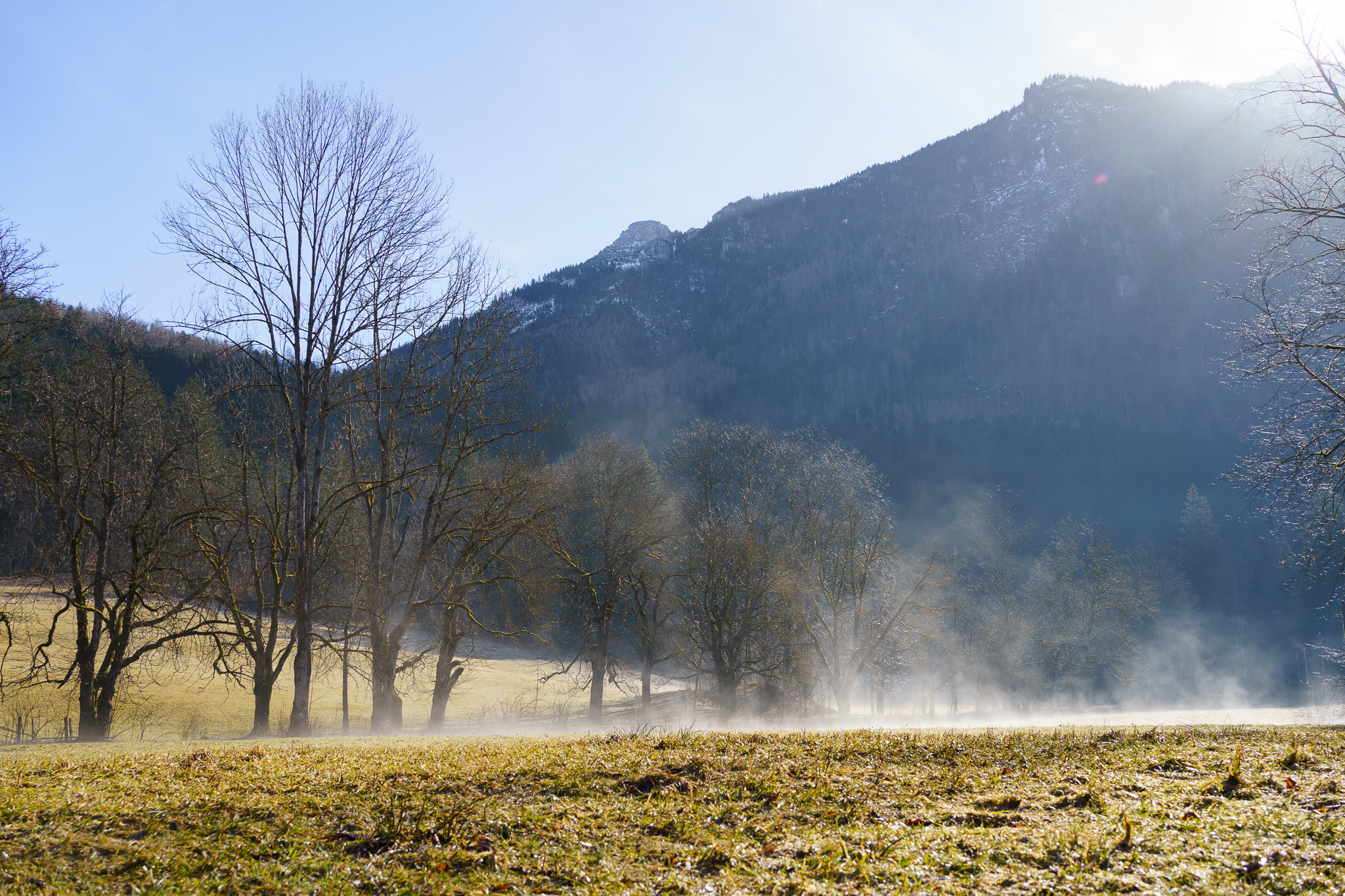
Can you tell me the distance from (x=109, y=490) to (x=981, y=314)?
15040 centimetres

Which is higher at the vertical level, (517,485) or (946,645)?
(517,485)

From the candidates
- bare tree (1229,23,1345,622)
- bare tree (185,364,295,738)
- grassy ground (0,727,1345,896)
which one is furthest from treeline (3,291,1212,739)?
bare tree (1229,23,1345,622)

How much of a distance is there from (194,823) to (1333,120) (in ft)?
57.7

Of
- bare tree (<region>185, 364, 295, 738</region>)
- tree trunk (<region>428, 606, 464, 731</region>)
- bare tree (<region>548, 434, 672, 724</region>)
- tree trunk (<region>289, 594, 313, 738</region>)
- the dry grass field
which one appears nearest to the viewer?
tree trunk (<region>289, 594, 313, 738</region>)

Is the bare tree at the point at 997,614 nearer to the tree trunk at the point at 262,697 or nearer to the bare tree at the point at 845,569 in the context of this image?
the bare tree at the point at 845,569

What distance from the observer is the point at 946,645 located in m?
46.5

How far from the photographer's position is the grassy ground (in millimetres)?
4809

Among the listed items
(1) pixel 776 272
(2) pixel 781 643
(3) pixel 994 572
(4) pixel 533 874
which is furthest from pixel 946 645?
(1) pixel 776 272

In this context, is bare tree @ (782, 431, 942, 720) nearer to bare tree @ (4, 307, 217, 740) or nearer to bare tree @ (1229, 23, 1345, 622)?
bare tree @ (1229, 23, 1345, 622)

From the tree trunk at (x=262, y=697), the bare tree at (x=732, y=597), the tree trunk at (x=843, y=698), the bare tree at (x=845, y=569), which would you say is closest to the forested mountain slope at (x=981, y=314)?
the bare tree at (x=845, y=569)

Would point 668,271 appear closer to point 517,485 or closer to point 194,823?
point 517,485

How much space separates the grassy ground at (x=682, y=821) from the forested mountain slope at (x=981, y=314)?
79028mm

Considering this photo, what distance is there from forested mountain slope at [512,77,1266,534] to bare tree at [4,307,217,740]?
65.7 meters

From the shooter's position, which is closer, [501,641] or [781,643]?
[781,643]
